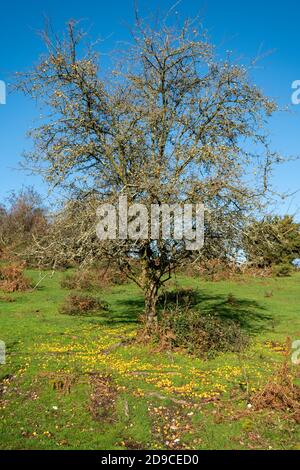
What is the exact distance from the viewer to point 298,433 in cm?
965

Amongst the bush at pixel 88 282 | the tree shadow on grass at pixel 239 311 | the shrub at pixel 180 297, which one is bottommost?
the tree shadow on grass at pixel 239 311

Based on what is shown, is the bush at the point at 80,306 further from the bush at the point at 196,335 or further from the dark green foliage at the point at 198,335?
the dark green foliage at the point at 198,335

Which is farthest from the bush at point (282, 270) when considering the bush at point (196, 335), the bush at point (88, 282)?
the bush at point (196, 335)

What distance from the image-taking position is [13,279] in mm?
32656

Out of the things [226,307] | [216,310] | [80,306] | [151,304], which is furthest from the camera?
[226,307]

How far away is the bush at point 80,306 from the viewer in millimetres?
24125

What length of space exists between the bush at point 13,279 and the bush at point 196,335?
57.6 ft

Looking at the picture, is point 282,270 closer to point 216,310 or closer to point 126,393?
point 216,310

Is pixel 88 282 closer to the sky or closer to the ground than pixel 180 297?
closer to the sky

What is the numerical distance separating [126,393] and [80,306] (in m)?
13.0

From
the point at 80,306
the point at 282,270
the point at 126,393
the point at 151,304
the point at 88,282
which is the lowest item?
the point at 126,393

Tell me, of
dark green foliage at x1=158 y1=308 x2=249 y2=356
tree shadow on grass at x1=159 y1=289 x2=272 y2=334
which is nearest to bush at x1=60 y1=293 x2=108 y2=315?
tree shadow on grass at x1=159 y1=289 x2=272 y2=334

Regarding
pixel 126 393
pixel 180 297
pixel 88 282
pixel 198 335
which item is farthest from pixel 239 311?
pixel 126 393
